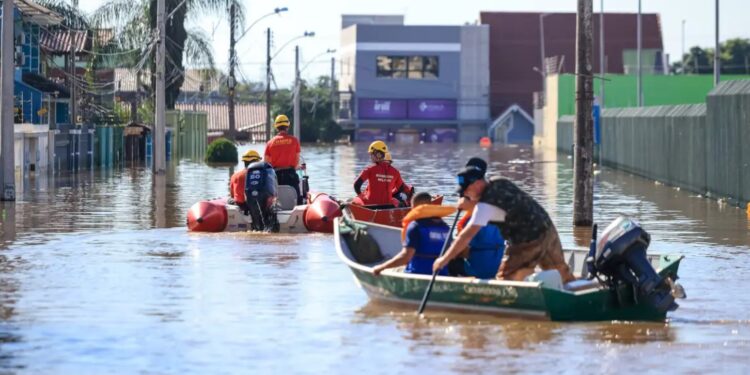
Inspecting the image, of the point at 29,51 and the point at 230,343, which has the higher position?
the point at 29,51

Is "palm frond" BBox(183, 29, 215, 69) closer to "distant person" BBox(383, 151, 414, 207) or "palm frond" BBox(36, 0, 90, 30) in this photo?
"palm frond" BBox(36, 0, 90, 30)

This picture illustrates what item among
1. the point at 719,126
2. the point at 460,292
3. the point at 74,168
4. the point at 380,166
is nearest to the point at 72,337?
the point at 460,292

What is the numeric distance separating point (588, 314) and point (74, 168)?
1618 inches

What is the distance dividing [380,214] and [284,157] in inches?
130

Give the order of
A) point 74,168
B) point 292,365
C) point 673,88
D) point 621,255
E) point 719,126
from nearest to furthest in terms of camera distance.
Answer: point 292,365 → point 621,255 → point 719,126 → point 74,168 → point 673,88

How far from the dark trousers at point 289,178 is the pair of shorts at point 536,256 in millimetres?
11307

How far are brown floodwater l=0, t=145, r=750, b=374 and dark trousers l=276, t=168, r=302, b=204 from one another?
184 cm

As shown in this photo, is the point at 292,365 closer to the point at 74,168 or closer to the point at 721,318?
the point at 721,318

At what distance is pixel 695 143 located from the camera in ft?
129

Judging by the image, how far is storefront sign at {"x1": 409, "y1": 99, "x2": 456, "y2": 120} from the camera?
13738 cm

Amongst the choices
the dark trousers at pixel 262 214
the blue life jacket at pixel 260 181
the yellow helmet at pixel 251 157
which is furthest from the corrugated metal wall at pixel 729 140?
the blue life jacket at pixel 260 181

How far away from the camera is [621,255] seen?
14.9m

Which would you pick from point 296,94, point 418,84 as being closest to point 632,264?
point 296,94

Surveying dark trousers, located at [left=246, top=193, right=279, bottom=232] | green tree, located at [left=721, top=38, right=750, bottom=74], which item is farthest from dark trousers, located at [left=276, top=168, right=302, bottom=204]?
green tree, located at [left=721, top=38, right=750, bottom=74]
